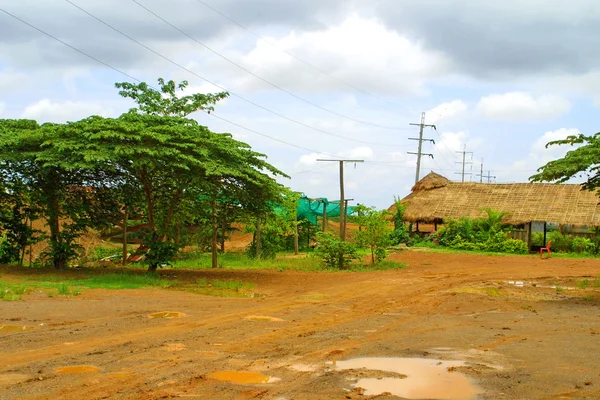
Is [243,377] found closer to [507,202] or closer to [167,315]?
[167,315]

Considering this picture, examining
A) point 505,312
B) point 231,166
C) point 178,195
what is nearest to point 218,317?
point 505,312

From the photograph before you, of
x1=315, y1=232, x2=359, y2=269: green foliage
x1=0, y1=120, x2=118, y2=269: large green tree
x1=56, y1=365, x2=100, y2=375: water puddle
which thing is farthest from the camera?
x1=315, y1=232, x2=359, y2=269: green foliage

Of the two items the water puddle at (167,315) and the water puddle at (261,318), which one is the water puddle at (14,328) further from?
the water puddle at (261,318)

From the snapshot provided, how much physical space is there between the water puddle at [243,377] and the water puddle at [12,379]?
1.89 meters

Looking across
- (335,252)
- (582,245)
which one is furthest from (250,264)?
(582,245)

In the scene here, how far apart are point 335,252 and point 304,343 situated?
1404 centimetres

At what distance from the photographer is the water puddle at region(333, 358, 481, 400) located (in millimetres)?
6473

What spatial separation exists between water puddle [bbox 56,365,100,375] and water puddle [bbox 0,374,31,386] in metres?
0.36

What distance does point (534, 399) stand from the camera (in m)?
6.23

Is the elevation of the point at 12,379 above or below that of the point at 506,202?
below

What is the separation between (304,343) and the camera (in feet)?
29.3

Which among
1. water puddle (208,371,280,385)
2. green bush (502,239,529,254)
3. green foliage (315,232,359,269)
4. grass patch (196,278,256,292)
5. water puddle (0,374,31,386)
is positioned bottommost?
water puddle (0,374,31,386)

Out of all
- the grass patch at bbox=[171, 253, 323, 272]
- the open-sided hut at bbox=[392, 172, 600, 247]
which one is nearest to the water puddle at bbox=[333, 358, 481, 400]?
the grass patch at bbox=[171, 253, 323, 272]

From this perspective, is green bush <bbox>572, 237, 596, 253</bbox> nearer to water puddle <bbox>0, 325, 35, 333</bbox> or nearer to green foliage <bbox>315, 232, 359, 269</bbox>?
green foliage <bbox>315, 232, 359, 269</bbox>
